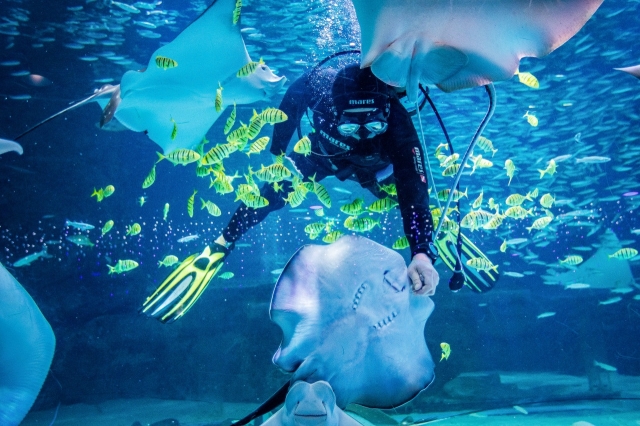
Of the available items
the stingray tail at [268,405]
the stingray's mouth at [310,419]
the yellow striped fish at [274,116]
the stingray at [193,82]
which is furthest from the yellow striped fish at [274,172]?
the stingray's mouth at [310,419]

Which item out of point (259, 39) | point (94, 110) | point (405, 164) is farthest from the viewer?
point (94, 110)

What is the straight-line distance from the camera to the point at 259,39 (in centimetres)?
841

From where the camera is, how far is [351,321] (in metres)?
2.02

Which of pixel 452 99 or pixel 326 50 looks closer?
pixel 326 50

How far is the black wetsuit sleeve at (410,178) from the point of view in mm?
2352

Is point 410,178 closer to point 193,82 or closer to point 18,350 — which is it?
point 18,350

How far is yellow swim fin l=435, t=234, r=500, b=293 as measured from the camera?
4.99m

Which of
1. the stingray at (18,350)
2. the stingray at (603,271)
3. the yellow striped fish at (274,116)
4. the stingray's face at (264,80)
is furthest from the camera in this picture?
the stingray at (603,271)

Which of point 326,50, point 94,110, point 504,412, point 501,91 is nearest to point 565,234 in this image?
point 501,91

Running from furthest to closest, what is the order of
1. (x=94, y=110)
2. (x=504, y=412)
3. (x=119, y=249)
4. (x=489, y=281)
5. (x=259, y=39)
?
(x=119, y=249)
(x=94, y=110)
(x=259, y=39)
(x=504, y=412)
(x=489, y=281)

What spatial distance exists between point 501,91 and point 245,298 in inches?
314

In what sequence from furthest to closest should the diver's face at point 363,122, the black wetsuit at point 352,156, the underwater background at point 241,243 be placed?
the underwater background at point 241,243, the diver's face at point 363,122, the black wetsuit at point 352,156

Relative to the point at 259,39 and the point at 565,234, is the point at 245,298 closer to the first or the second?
the point at 259,39

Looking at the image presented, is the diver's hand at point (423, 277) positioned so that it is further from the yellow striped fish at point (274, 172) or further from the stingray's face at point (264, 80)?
the stingray's face at point (264, 80)
